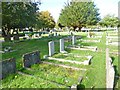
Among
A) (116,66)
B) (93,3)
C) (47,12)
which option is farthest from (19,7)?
(47,12)

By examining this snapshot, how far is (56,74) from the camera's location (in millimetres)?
7895

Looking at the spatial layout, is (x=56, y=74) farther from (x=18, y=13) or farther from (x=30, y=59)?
(x=18, y=13)

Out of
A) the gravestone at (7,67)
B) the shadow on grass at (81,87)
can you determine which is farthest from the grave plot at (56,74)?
the gravestone at (7,67)

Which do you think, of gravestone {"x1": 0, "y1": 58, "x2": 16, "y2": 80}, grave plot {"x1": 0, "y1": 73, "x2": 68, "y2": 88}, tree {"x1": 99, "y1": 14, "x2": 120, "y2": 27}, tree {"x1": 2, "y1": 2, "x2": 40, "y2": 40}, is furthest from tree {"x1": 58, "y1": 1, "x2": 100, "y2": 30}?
grave plot {"x1": 0, "y1": 73, "x2": 68, "y2": 88}

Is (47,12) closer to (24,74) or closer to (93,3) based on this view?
(93,3)

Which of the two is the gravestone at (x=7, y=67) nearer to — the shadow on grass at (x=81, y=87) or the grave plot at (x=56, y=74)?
the grave plot at (x=56, y=74)

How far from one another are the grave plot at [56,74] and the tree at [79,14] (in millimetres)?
42369

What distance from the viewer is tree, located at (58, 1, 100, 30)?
50.3 m

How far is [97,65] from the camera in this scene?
9602 mm

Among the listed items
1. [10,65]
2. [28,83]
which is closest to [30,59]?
[10,65]

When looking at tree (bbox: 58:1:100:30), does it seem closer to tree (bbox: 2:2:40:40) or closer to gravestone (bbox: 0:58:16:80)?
tree (bbox: 2:2:40:40)

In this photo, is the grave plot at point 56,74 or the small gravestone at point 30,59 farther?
the small gravestone at point 30,59

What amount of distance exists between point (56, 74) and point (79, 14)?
143ft

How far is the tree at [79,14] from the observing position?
50.3 meters
